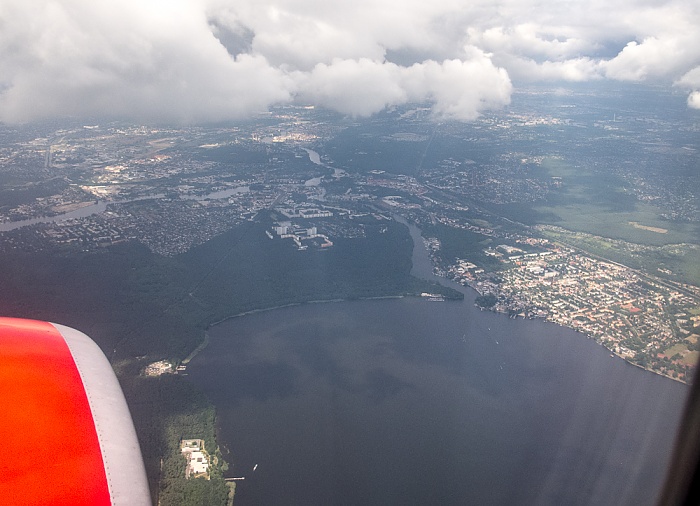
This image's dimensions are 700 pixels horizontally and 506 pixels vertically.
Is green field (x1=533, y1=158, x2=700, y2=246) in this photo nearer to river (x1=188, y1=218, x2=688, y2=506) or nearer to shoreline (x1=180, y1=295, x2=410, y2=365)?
river (x1=188, y1=218, x2=688, y2=506)

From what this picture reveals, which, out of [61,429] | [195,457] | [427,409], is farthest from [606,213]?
[61,429]

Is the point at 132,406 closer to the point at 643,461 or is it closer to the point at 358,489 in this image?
the point at 358,489

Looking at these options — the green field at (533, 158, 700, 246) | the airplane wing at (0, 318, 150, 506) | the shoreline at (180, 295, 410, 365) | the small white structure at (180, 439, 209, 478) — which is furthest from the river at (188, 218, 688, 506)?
the green field at (533, 158, 700, 246)

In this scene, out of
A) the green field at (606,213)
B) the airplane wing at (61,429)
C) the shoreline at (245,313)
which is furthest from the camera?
the green field at (606,213)

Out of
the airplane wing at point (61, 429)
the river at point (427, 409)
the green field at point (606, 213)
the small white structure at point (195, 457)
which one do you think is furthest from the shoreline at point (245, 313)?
the airplane wing at point (61, 429)

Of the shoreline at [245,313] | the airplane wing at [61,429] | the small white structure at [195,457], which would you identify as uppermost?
the airplane wing at [61,429]

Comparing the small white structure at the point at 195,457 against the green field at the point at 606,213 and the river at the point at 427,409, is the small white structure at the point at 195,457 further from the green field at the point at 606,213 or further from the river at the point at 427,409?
the green field at the point at 606,213
